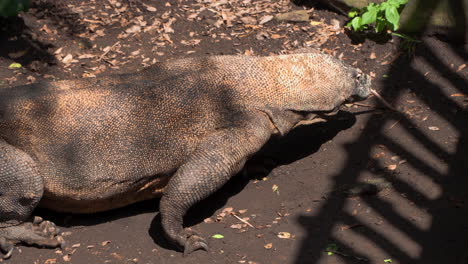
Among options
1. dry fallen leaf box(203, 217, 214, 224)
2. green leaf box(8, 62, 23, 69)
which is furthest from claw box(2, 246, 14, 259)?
green leaf box(8, 62, 23, 69)

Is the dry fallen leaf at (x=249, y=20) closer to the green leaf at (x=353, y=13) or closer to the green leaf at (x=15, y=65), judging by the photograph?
the green leaf at (x=353, y=13)

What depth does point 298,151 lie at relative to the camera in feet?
18.3

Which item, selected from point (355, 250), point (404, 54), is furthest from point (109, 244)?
point (404, 54)

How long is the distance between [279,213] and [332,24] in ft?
10.0

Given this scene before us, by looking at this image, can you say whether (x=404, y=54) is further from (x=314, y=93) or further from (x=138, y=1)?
(x=138, y=1)

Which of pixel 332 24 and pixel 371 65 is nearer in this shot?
pixel 371 65

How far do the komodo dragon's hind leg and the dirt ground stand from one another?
0.32 feet

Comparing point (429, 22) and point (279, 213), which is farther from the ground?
point (429, 22)

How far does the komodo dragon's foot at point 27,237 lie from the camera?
15.0ft

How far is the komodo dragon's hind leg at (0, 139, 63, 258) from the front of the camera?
173 inches

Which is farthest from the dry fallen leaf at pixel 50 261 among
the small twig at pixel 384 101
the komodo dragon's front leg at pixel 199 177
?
the small twig at pixel 384 101

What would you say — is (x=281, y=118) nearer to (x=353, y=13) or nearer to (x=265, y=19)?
(x=353, y=13)

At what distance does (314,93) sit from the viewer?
16.6ft

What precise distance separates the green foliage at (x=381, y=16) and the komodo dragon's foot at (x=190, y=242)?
10.6ft
